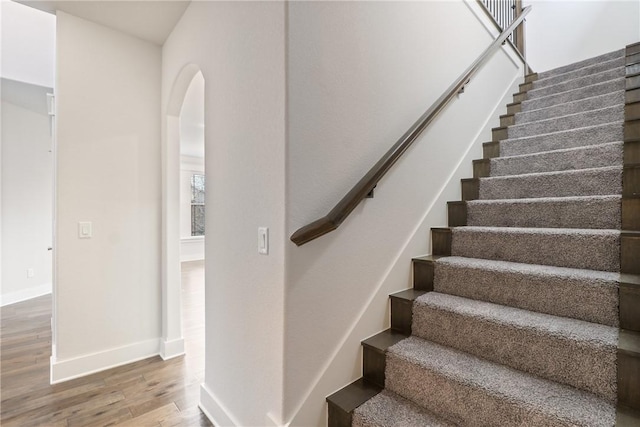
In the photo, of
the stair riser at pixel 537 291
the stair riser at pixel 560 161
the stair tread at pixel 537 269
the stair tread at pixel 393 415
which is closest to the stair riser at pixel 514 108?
the stair riser at pixel 560 161

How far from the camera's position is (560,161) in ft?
6.77

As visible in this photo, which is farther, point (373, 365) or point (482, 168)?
point (482, 168)

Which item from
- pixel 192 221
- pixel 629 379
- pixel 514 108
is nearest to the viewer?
pixel 629 379

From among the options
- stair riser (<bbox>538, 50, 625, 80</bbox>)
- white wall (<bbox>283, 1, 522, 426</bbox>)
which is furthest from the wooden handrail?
stair riser (<bbox>538, 50, 625, 80</bbox>)

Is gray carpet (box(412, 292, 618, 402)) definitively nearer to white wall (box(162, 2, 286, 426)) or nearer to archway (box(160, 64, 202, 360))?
white wall (box(162, 2, 286, 426))

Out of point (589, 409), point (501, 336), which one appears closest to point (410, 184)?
point (501, 336)

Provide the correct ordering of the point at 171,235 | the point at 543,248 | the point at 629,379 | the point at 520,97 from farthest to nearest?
the point at 520,97 → the point at 171,235 → the point at 543,248 → the point at 629,379

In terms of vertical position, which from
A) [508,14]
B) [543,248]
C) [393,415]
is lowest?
[393,415]

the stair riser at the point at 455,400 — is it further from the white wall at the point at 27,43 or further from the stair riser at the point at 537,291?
the white wall at the point at 27,43

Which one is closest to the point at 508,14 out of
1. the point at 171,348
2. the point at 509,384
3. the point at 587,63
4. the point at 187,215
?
the point at 587,63

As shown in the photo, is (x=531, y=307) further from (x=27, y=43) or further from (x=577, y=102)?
(x=27, y=43)

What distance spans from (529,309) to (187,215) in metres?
7.40

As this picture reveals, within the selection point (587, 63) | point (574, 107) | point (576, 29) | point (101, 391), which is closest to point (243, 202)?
point (101, 391)

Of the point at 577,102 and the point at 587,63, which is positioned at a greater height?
the point at 587,63
